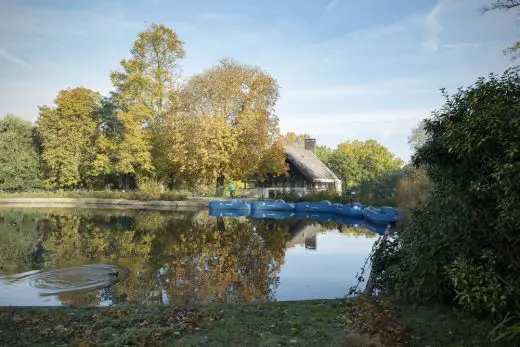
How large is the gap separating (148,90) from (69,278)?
3173 centimetres

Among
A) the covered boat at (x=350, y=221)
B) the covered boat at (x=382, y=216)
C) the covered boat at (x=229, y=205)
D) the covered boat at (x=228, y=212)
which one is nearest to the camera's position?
the covered boat at (x=382, y=216)

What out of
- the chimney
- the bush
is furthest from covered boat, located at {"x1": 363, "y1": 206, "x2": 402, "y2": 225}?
the chimney

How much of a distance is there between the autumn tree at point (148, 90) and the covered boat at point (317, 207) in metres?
15.2

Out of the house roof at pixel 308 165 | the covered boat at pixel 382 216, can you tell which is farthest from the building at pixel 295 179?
the covered boat at pixel 382 216

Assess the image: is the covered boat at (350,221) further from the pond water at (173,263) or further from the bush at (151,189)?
the bush at (151,189)

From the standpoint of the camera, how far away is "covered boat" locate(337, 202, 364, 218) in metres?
25.3

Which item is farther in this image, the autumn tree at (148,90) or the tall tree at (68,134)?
the tall tree at (68,134)

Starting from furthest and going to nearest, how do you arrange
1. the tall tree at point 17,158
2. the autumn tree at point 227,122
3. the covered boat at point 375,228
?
1. the tall tree at point 17,158
2. the autumn tree at point 227,122
3. the covered boat at point 375,228

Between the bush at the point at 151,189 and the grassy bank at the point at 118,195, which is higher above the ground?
the bush at the point at 151,189

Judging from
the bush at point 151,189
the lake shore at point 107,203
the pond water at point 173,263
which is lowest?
the pond water at point 173,263

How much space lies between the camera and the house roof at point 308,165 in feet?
139

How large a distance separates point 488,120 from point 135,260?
31.6ft

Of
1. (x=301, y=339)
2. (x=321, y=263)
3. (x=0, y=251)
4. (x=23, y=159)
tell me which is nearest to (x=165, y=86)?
(x=23, y=159)

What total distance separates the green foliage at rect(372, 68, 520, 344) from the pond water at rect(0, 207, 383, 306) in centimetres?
355
